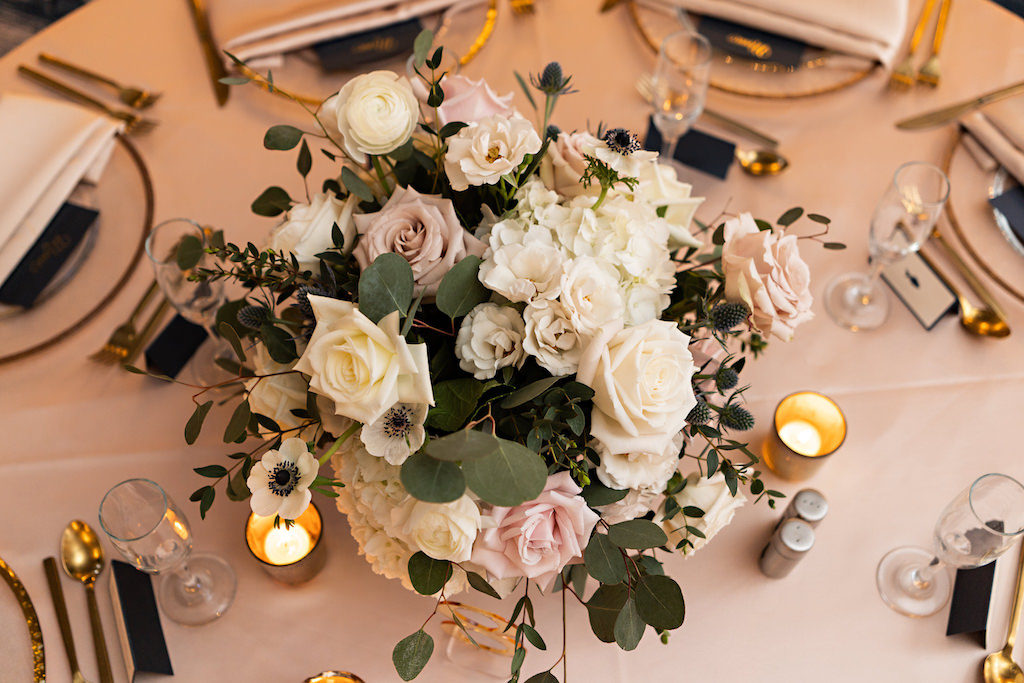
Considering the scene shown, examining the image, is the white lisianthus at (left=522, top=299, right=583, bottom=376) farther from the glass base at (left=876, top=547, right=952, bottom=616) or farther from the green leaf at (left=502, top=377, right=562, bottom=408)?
the glass base at (left=876, top=547, right=952, bottom=616)

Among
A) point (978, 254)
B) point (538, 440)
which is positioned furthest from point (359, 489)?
point (978, 254)

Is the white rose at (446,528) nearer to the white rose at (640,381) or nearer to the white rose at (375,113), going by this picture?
the white rose at (640,381)

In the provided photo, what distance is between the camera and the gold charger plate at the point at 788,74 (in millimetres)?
1299

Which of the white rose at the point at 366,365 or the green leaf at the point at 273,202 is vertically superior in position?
the green leaf at the point at 273,202

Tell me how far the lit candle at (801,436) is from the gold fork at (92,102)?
1186 millimetres

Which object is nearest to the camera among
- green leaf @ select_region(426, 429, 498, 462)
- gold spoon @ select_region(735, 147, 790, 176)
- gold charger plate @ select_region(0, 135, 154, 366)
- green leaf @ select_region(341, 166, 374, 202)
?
green leaf @ select_region(426, 429, 498, 462)

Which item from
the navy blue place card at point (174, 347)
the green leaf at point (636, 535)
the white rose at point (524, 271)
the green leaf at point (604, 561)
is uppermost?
the white rose at point (524, 271)

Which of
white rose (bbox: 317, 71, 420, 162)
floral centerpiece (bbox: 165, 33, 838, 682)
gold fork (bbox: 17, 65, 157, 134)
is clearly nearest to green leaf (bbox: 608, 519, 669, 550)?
floral centerpiece (bbox: 165, 33, 838, 682)

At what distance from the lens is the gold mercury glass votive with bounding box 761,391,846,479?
3.16 feet

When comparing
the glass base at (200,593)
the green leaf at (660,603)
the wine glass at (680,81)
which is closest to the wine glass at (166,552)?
the glass base at (200,593)

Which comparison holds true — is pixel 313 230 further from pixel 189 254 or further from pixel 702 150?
pixel 702 150

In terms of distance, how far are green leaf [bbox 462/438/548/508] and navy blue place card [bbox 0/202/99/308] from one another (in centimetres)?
87

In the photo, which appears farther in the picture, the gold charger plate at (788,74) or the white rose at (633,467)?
the gold charger plate at (788,74)

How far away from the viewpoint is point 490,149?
0.70 meters
